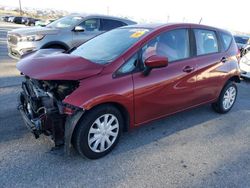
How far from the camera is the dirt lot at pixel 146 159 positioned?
292 cm

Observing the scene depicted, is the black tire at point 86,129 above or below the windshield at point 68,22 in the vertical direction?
Answer: below

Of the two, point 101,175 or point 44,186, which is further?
point 101,175

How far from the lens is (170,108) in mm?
3996

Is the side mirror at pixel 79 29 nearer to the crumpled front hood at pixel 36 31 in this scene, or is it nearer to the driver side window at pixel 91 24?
the driver side window at pixel 91 24

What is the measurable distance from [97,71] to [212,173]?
1.86 metres

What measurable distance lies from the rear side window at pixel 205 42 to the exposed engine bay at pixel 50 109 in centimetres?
234

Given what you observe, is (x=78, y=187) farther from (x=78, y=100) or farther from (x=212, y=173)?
(x=212, y=173)

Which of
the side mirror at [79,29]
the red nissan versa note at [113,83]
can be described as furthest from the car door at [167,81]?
the side mirror at [79,29]

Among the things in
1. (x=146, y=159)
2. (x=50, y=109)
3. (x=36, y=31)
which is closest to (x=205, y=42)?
(x=146, y=159)

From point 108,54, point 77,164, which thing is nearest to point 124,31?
point 108,54

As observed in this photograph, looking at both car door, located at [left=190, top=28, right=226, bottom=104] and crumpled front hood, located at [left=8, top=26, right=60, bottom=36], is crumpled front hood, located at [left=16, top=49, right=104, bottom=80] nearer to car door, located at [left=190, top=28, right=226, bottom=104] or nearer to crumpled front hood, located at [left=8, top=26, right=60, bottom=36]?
car door, located at [left=190, top=28, right=226, bottom=104]

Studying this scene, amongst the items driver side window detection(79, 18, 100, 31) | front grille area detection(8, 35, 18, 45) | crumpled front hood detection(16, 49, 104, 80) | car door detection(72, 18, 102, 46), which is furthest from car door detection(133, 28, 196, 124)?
front grille area detection(8, 35, 18, 45)

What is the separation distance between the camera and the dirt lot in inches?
115

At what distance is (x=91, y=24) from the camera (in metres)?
8.44
